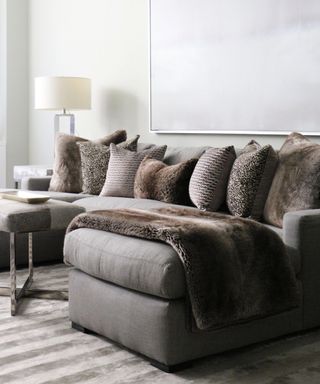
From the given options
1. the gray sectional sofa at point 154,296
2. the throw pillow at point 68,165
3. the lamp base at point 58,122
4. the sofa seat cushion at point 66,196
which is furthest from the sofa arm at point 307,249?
the lamp base at point 58,122

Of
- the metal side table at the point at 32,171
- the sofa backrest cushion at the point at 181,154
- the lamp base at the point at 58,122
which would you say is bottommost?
the metal side table at the point at 32,171

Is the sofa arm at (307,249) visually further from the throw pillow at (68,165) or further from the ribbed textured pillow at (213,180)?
the throw pillow at (68,165)

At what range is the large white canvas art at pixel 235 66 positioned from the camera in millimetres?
4145

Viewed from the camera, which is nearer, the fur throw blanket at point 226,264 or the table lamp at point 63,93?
the fur throw blanket at point 226,264

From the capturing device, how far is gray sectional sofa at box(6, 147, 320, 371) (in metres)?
2.60

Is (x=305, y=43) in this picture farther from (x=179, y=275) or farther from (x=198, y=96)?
(x=179, y=275)

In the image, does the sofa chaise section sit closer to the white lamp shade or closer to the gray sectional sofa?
the gray sectional sofa

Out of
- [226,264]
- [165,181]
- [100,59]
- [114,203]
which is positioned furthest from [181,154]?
[226,264]

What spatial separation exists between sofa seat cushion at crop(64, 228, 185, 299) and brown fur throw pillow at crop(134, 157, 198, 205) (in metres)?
1.10

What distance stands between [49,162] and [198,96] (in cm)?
235

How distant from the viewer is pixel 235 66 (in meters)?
4.62

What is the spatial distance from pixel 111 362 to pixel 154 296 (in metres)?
0.33

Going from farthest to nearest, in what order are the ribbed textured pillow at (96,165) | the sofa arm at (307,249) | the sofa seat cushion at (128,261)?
the ribbed textured pillow at (96,165) < the sofa arm at (307,249) < the sofa seat cushion at (128,261)

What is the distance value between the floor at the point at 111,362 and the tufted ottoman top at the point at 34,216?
465mm
